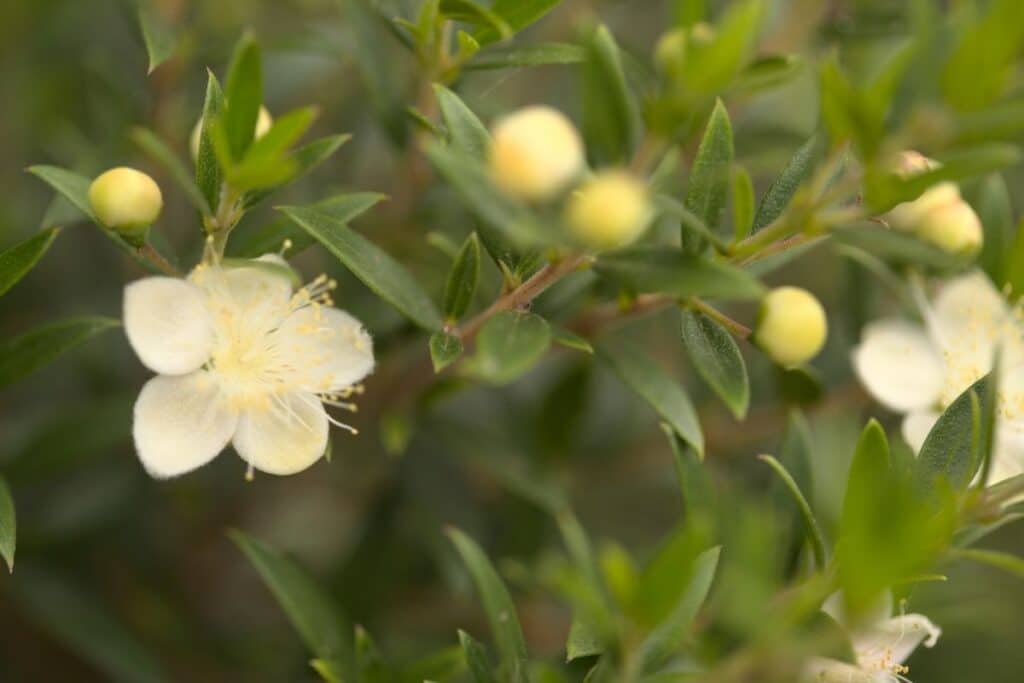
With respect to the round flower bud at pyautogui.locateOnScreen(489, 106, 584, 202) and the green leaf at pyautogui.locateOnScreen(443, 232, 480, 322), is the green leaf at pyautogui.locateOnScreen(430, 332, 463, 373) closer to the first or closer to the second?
the green leaf at pyautogui.locateOnScreen(443, 232, 480, 322)

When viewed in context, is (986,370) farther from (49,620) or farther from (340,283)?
(49,620)

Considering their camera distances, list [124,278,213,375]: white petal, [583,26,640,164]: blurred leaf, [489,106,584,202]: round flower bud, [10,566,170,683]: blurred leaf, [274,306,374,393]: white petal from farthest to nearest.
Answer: [10,566,170,683]: blurred leaf → [274,306,374,393]: white petal → [124,278,213,375]: white petal → [583,26,640,164]: blurred leaf → [489,106,584,202]: round flower bud

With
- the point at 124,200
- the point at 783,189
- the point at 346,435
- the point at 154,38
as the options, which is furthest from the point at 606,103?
the point at 346,435


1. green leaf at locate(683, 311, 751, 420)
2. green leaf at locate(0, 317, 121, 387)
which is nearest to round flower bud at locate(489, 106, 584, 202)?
green leaf at locate(683, 311, 751, 420)

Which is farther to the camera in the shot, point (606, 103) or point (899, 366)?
point (899, 366)

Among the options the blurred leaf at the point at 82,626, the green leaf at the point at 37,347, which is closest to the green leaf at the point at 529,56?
the green leaf at the point at 37,347

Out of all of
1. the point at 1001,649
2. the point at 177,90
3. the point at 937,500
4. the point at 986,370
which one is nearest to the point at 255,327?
the point at 177,90

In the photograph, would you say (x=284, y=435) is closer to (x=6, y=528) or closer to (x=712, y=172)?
(x=6, y=528)
